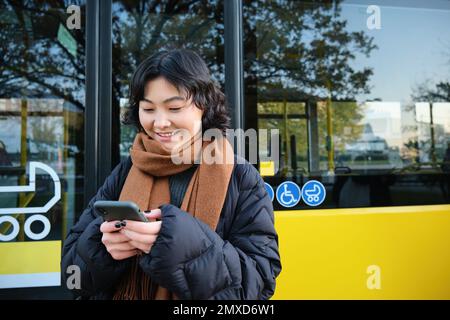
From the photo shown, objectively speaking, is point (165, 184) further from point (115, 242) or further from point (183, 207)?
point (115, 242)

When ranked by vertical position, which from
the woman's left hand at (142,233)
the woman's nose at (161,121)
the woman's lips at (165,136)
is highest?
the woman's nose at (161,121)

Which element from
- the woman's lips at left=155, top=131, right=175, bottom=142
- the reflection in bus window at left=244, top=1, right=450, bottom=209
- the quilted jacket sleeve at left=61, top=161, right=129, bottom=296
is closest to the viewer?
the quilted jacket sleeve at left=61, top=161, right=129, bottom=296

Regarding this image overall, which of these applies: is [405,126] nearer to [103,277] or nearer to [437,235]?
[437,235]

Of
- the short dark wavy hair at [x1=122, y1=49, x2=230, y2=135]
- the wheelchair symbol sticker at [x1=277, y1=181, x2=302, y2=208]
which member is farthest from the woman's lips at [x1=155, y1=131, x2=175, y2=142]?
the wheelchair symbol sticker at [x1=277, y1=181, x2=302, y2=208]

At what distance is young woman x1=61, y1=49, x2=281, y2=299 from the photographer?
3.21 feet

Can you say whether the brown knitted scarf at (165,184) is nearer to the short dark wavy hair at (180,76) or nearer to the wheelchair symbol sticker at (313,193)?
the short dark wavy hair at (180,76)

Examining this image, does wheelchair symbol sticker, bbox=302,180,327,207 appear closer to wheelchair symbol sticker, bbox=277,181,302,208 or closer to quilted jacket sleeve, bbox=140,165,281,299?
wheelchair symbol sticker, bbox=277,181,302,208

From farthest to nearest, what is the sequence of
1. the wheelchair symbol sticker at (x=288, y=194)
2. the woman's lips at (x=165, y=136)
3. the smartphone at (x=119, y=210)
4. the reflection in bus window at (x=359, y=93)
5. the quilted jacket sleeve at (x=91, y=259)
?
the reflection in bus window at (x=359, y=93), the wheelchair symbol sticker at (x=288, y=194), the woman's lips at (x=165, y=136), the quilted jacket sleeve at (x=91, y=259), the smartphone at (x=119, y=210)

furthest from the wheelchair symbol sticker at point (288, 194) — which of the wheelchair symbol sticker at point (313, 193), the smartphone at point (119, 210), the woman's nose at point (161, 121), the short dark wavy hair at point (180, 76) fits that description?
the smartphone at point (119, 210)

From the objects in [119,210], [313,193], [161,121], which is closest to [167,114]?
[161,121]

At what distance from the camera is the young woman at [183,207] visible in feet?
3.21

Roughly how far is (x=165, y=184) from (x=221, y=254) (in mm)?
325

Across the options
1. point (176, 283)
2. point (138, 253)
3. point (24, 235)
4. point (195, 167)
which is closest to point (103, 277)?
point (138, 253)

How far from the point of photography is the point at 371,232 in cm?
203
